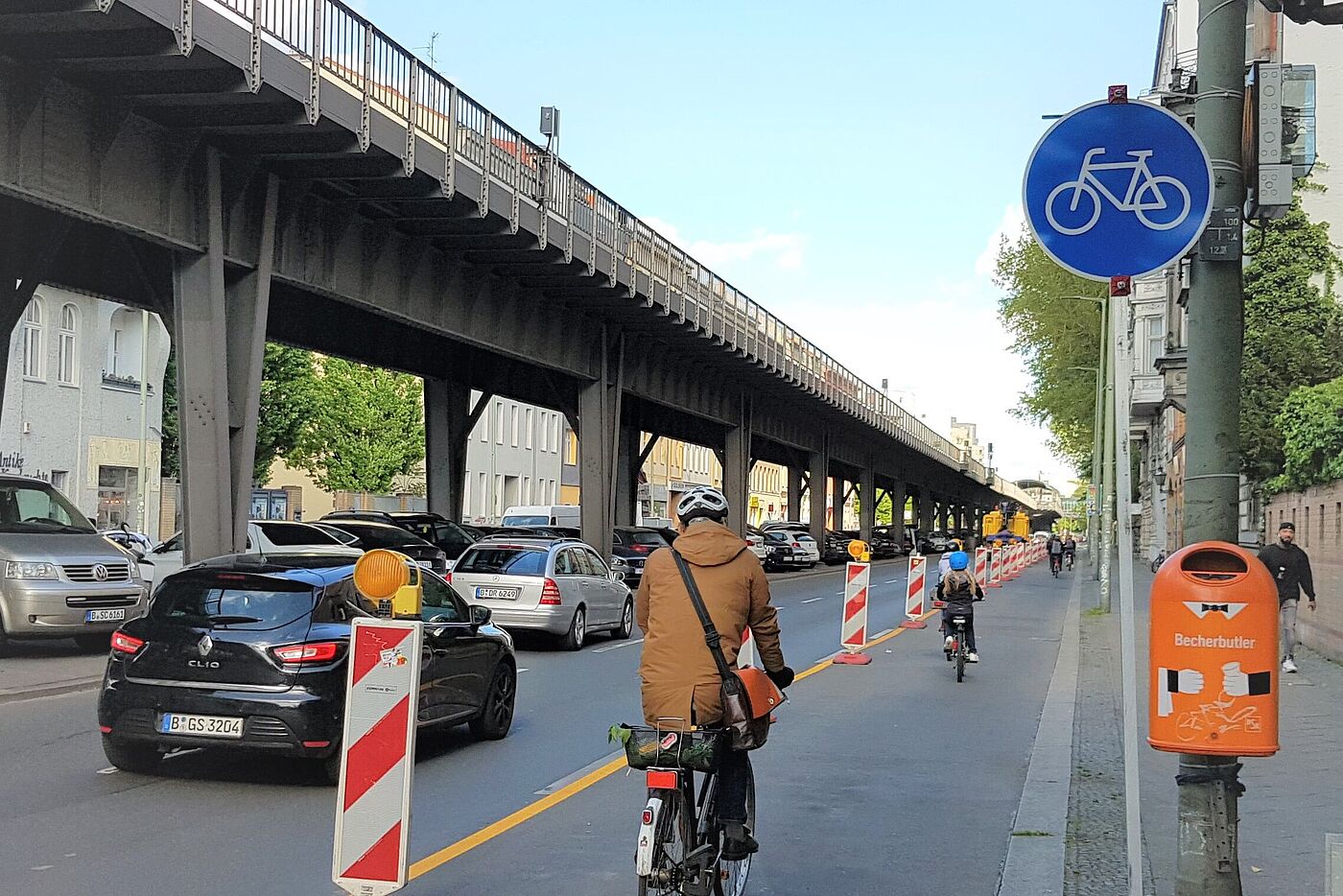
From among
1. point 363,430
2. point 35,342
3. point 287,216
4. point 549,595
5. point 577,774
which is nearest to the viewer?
point 577,774

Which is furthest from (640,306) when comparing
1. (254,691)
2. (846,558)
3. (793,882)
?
(846,558)

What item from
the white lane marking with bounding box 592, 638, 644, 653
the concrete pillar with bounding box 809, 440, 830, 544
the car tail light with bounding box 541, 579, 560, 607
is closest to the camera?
the car tail light with bounding box 541, 579, 560, 607

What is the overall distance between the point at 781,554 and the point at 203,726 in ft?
156

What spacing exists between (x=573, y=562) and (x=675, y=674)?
51.6ft

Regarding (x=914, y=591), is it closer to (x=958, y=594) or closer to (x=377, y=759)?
(x=958, y=594)

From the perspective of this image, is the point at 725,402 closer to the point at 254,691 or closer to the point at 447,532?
the point at 447,532

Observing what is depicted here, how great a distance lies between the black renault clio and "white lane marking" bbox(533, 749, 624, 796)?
1341 mm

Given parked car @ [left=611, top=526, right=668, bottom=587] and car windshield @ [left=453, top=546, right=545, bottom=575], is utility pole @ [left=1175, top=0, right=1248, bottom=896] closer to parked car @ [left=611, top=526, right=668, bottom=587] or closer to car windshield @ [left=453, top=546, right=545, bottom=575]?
car windshield @ [left=453, top=546, right=545, bottom=575]

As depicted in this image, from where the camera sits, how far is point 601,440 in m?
35.4

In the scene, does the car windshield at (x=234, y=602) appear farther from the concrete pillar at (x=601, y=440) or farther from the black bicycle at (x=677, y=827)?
the concrete pillar at (x=601, y=440)

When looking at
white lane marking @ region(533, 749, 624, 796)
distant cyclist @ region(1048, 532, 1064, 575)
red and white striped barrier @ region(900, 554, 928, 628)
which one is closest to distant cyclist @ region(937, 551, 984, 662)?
white lane marking @ region(533, 749, 624, 796)

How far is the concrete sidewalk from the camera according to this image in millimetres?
7047

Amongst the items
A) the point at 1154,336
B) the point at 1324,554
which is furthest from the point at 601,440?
the point at 1154,336

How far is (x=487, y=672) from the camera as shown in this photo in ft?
37.3
